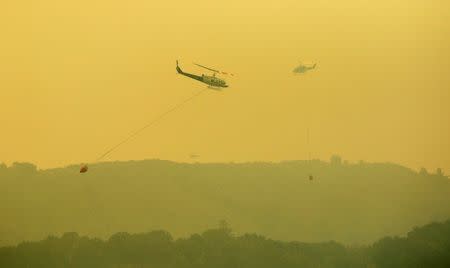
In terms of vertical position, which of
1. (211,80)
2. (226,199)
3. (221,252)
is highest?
(211,80)

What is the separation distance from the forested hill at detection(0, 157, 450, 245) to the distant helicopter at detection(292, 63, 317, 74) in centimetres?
34

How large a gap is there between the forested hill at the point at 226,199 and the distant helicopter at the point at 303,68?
1.13 feet

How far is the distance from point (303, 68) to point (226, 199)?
570 millimetres

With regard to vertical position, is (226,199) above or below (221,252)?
above

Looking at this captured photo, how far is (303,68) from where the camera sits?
175 centimetres

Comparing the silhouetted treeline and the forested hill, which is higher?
the forested hill

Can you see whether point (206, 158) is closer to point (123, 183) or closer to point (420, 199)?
point (123, 183)

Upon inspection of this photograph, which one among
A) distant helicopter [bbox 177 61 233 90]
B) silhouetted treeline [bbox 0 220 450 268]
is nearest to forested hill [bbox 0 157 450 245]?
silhouetted treeline [bbox 0 220 450 268]

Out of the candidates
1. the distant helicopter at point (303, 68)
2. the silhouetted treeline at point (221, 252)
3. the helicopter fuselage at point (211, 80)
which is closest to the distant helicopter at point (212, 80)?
the helicopter fuselage at point (211, 80)

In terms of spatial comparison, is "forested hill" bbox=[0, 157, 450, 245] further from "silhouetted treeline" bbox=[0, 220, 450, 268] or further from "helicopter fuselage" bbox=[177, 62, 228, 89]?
"helicopter fuselage" bbox=[177, 62, 228, 89]

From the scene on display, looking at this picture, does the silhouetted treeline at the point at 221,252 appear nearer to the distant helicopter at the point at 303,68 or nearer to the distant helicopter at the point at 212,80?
the distant helicopter at the point at 212,80

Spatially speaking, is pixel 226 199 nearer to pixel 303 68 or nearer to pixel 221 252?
pixel 221 252

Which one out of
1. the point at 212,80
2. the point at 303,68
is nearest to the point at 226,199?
the point at 212,80

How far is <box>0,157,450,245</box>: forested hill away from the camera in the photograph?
1671mm
